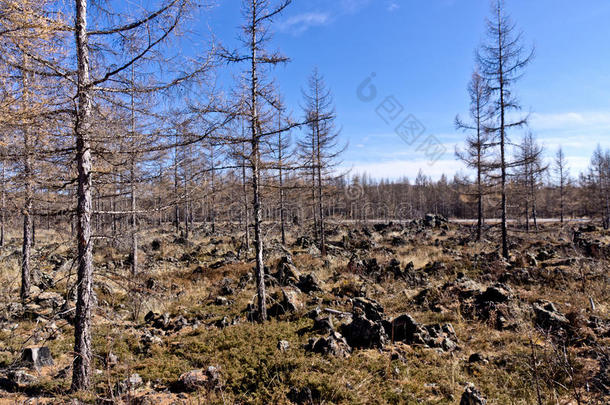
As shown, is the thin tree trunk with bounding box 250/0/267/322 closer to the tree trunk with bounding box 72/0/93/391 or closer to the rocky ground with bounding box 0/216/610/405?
the rocky ground with bounding box 0/216/610/405

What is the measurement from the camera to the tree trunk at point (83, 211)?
13.0ft

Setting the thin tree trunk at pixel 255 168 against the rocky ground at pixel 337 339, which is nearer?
the rocky ground at pixel 337 339

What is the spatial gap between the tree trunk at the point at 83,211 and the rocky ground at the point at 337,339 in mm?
183

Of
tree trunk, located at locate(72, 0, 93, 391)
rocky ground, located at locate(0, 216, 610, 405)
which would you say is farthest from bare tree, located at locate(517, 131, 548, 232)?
tree trunk, located at locate(72, 0, 93, 391)

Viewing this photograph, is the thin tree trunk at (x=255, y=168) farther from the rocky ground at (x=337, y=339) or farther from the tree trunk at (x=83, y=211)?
the tree trunk at (x=83, y=211)

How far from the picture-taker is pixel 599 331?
6.28 metres

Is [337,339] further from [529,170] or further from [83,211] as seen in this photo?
[529,170]

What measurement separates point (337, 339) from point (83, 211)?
5.16 metres

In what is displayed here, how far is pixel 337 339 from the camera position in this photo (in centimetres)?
608

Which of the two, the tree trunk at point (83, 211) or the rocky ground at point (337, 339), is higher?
the tree trunk at point (83, 211)

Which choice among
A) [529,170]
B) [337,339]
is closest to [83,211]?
[337,339]

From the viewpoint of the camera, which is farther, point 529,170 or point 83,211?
point 529,170

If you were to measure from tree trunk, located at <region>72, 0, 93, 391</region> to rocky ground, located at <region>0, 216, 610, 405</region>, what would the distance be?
7.2 inches

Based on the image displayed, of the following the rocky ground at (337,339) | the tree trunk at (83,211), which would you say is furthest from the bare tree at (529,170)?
the tree trunk at (83,211)
